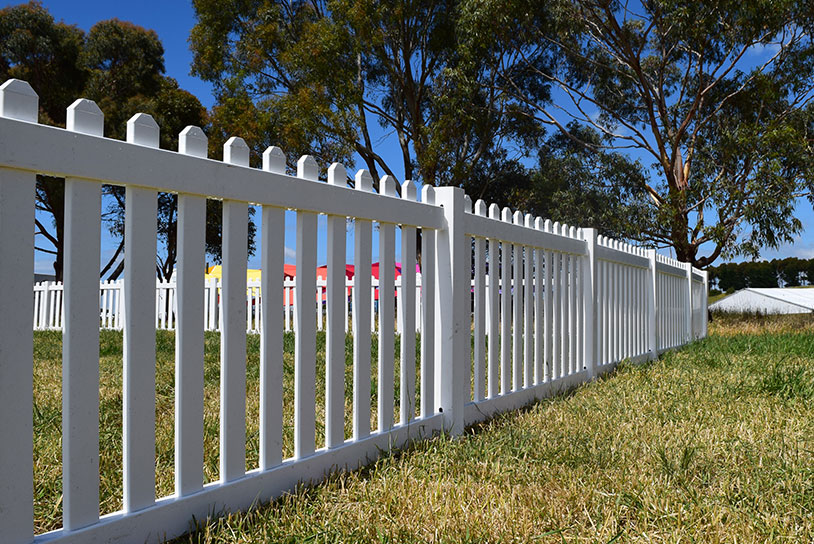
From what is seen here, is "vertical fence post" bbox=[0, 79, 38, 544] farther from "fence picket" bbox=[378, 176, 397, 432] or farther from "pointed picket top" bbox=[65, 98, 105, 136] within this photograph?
"fence picket" bbox=[378, 176, 397, 432]

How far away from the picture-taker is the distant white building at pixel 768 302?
19.3m

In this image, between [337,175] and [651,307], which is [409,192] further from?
[651,307]

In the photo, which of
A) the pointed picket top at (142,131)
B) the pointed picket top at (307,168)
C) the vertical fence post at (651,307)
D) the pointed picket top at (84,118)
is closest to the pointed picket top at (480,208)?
the pointed picket top at (307,168)

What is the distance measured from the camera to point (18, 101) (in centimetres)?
181

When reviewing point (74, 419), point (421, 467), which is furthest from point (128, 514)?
point (421, 467)

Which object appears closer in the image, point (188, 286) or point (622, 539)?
point (622, 539)

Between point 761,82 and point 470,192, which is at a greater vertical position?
point 761,82

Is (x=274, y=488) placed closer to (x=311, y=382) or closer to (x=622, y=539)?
(x=311, y=382)

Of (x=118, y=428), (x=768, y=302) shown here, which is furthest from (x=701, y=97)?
(x=118, y=428)

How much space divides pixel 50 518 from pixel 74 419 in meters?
0.61

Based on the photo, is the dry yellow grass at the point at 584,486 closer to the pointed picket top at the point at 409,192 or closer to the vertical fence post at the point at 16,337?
the vertical fence post at the point at 16,337

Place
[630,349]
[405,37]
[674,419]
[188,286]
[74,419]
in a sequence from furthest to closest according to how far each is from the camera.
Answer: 1. [405,37]
2. [630,349]
3. [674,419]
4. [188,286]
5. [74,419]

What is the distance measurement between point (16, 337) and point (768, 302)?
22391 millimetres

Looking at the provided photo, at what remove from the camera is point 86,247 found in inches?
76.4
